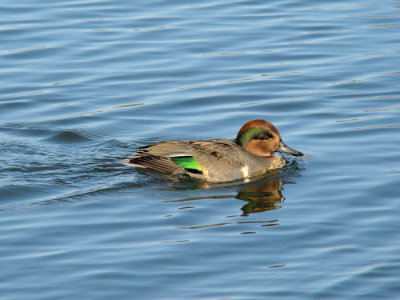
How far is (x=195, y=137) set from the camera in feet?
40.4

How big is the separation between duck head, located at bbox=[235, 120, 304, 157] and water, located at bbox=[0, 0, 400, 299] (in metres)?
0.35

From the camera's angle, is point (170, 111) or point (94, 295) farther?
point (170, 111)

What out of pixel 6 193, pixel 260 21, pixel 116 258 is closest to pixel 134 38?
pixel 260 21

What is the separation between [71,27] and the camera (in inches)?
699

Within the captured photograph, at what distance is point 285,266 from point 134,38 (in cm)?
995

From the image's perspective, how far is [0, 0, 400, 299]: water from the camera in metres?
7.85

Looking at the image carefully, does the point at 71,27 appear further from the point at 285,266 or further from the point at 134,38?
the point at 285,266

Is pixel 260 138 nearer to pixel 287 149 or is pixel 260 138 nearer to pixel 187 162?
pixel 287 149

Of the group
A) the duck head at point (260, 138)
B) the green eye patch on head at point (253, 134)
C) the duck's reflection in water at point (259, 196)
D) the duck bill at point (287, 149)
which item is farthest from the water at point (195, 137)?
the green eye patch on head at point (253, 134)

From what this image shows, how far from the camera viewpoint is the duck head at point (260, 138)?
1127 centimetres

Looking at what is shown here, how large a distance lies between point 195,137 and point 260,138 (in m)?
1.29

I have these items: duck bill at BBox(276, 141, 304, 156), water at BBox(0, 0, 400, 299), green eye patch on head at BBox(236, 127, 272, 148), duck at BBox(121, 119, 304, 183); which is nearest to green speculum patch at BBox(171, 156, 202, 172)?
duck at BBox(121, 119, 304, 183)

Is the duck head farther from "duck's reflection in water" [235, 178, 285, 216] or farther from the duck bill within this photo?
"duck's reflection in water" [235, 178, 285, 216]

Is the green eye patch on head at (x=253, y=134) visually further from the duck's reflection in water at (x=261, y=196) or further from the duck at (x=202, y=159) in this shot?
the duck's reflection in water at (x=261, y=196)
